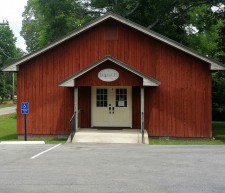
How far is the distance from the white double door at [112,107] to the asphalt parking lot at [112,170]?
6.59m

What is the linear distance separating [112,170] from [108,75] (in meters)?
10.0

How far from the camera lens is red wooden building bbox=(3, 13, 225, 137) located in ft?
70.3

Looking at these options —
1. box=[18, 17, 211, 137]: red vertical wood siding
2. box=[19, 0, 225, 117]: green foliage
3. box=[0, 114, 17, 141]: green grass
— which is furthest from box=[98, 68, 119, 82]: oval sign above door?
box=[19, 0, 225, 117]: green foliage

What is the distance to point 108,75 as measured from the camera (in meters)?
20.8

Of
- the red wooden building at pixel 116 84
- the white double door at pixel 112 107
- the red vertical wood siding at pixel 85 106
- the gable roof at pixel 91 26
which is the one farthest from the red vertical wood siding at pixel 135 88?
the white double door at pixel 112 107

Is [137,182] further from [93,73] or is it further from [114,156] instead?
[93,73]

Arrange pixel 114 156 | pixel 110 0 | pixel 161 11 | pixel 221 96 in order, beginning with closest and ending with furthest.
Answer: pixel 114 156 < pixel 221 96 < pixel 161 11 < pixel 110 0

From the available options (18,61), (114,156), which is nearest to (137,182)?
(114,156)

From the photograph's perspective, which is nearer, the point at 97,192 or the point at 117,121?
the point at 97,192

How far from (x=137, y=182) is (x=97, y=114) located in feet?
42.9

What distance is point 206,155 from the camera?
14.2 m

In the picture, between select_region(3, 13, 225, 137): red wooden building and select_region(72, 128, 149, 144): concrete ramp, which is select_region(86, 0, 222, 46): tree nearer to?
select_region(3, 13, 225, 137): red wooden building

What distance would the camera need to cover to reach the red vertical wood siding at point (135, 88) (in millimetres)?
21500

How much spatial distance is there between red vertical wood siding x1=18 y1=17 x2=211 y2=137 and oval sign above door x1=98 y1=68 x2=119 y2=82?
1517 millimetres
